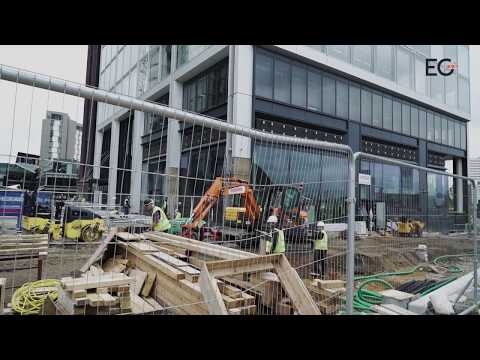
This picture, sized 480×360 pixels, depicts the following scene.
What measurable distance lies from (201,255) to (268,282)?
4.14 ft

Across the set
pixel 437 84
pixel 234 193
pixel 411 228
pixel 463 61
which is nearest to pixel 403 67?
pixel 437 84

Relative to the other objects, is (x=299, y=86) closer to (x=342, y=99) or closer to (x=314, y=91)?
(x=314, y=91)

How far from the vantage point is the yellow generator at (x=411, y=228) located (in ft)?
15.3

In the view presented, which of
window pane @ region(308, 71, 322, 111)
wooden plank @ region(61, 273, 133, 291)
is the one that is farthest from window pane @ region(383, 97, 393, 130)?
wooden plank @ region(61, 273, 133, 291)

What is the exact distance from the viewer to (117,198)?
10.0 feet

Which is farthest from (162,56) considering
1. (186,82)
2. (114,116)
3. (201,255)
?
(201,255)

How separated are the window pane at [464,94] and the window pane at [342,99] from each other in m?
16.5

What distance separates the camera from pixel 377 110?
70.9ft

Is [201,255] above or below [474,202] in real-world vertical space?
below

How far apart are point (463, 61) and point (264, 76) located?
949 inches
